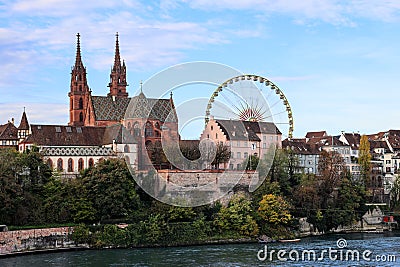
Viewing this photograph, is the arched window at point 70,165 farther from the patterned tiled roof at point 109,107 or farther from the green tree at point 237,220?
the green tree at point 237,220

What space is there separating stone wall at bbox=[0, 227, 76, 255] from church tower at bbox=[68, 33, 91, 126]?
3664 cm

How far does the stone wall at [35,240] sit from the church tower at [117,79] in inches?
1568

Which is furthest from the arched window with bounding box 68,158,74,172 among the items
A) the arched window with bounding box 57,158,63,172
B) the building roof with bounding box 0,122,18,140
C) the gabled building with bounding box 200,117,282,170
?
the gabled building with bounding box 200,117,282,170

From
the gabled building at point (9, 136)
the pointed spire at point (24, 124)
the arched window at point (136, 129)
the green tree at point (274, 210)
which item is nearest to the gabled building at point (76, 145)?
the arched window at point (136, 129)

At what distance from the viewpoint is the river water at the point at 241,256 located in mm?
45906

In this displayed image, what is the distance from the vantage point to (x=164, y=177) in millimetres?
65000

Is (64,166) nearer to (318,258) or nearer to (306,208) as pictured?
(306,208)

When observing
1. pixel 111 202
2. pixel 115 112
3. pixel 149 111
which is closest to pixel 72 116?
pixel 115 112

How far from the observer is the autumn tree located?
83.5 metres

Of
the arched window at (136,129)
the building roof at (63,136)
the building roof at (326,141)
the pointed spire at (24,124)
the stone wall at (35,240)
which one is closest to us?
the stone wall at (35,240)

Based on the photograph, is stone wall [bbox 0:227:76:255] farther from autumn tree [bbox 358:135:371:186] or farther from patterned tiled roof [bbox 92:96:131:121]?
autumn tree [bbox 358:135:371:186]

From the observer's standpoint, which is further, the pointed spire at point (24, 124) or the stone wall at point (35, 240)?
the pointed spire at point (24, 124)

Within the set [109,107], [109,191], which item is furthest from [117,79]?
[109,191]

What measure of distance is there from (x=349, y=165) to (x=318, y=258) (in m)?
43.3
